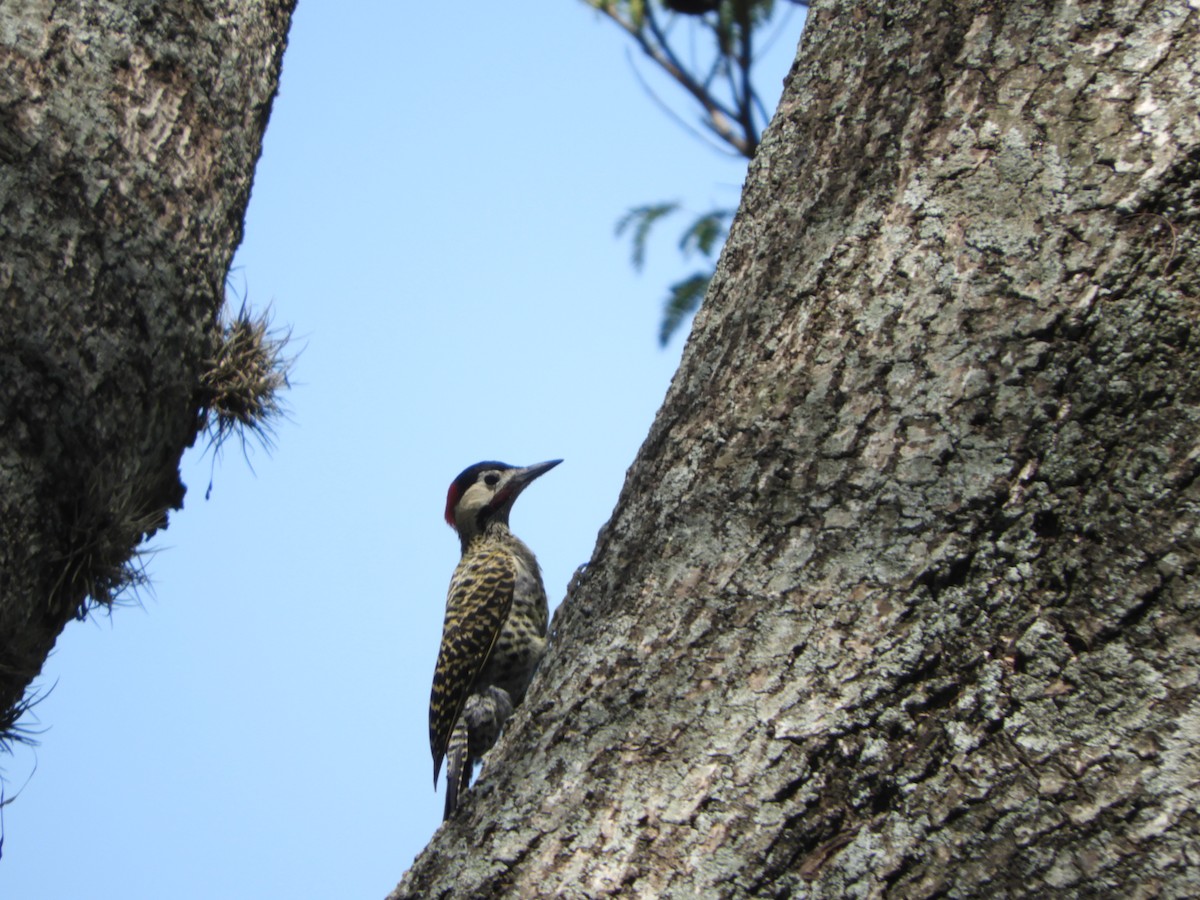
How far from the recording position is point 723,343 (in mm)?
1887

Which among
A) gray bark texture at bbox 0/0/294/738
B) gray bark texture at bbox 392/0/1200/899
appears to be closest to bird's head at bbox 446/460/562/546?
gray bark texture at bbox 0/0/294/738

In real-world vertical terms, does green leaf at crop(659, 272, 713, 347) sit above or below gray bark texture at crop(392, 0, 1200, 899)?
above

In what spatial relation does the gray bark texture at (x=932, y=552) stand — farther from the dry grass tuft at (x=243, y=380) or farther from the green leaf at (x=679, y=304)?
the green leaf at (x=679, y=304)

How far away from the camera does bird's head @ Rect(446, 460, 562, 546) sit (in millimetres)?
5703

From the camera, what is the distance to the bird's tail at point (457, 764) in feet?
15.2

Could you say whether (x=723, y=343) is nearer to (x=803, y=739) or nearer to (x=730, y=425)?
(x=730, y=425)

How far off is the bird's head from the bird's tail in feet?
3.87

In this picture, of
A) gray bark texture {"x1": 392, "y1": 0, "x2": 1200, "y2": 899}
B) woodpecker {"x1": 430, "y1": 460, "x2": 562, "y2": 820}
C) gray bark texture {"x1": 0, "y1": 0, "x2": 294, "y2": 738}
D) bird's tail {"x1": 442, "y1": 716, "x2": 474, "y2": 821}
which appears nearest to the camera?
gray bark texture {"x1": 392, "y1": 0, "x2": 1200, "y2": 899}

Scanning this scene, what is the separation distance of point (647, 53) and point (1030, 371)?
205 inches

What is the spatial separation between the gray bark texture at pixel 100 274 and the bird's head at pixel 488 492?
101 inches

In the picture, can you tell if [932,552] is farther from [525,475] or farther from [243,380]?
[525,475]

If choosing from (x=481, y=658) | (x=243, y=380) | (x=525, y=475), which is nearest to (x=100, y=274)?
(x=243, y=380)

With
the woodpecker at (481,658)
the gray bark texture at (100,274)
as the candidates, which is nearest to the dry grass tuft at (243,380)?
the gray bark texture at (100,274)

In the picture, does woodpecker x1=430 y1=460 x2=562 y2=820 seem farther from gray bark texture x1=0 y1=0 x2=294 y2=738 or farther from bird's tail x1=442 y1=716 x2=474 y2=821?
gray bark texture x1=0 y1=0 x2=294 y2=738
